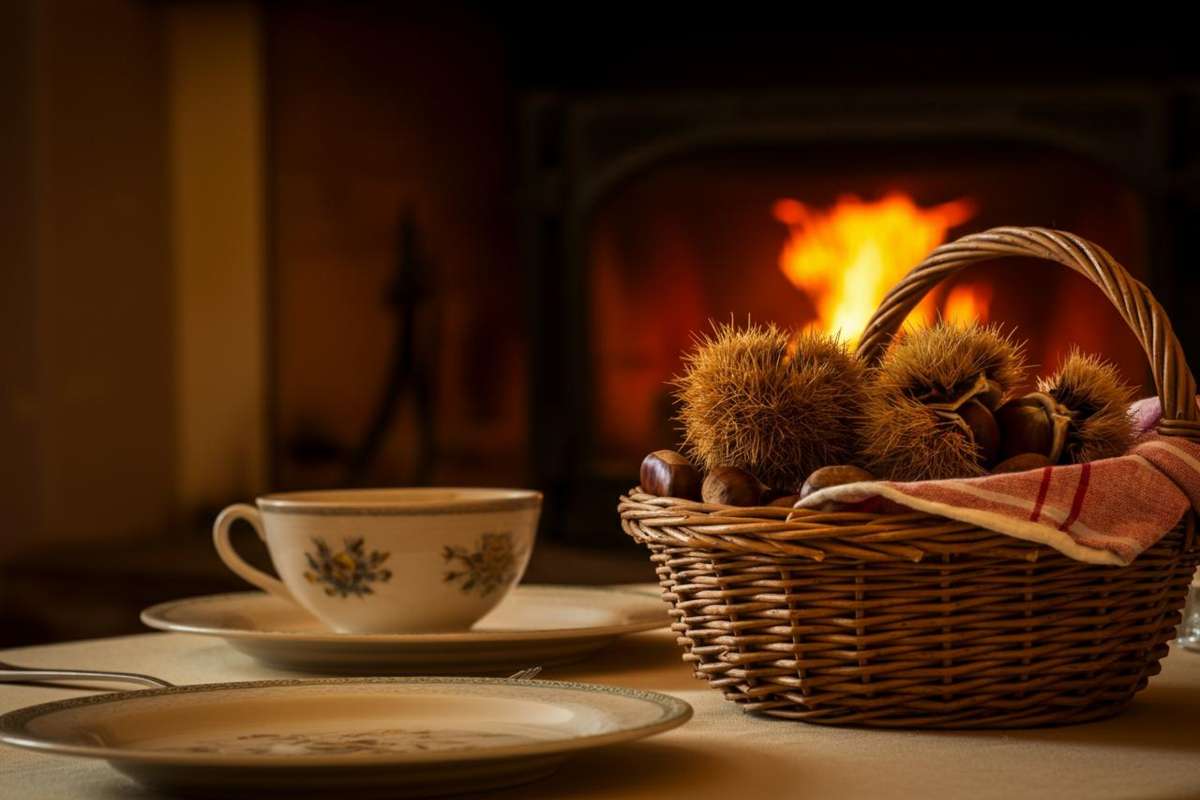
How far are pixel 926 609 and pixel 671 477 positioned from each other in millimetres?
113

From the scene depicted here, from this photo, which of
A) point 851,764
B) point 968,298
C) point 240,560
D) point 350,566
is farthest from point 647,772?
point 968,298

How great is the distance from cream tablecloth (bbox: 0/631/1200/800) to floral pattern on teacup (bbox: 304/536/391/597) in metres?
0.15

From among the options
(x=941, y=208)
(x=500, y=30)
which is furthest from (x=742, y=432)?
(x=500, y=30)

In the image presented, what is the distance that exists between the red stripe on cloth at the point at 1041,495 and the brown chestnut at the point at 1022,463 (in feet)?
0.08

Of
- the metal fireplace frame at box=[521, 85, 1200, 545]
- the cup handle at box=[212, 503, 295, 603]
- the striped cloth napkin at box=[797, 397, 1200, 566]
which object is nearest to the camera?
the striped cloth napkin at box=[797, 397, 1200, 566]

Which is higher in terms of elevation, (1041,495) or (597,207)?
(597,207)

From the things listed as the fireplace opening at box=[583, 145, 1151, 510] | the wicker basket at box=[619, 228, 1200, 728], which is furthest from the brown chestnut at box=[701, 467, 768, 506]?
the fireplace opening at box=[583, 145, 1151, 510]

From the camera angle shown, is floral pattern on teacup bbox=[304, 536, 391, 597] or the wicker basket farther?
floral pattern on teacup bbox=[304, 536, 391, 597]

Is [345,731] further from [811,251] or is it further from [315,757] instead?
[811,251]

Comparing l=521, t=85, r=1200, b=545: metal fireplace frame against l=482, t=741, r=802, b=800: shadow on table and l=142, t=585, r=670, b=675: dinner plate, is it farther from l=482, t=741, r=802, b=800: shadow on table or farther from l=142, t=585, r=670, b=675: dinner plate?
l=482, t=741, r=802, b=800: shadow on table

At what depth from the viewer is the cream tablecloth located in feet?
1.65

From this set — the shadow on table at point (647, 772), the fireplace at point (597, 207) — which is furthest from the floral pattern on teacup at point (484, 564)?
the fireplace at point (597, 207)

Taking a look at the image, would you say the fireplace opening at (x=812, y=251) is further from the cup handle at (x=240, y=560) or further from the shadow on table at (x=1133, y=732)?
the shadow on table at (x=1133, y=732)

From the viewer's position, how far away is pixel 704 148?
2.42 m
